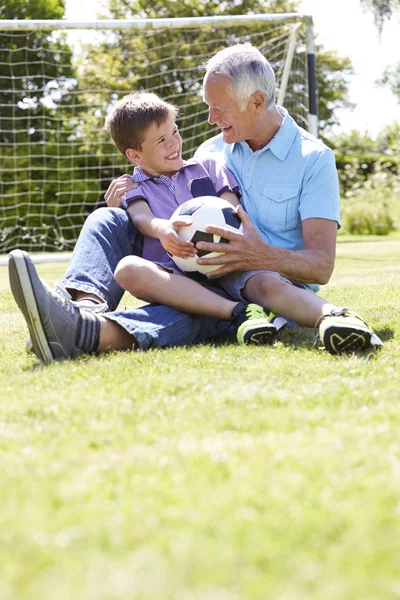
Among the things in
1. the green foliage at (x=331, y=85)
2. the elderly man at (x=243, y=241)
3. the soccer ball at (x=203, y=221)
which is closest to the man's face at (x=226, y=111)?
the elderly man at (x=243, y=241)

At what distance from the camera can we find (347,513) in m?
1.28

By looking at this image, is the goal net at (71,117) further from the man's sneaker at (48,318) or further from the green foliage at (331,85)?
the man's sneaker at (48,318)

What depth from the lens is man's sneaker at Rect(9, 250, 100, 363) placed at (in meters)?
2.57

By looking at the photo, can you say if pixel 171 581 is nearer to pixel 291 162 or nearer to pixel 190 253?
pixel 190 253

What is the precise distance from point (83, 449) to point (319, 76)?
76.2ft

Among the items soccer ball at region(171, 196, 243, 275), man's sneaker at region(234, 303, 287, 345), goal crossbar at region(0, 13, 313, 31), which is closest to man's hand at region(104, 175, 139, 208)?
soccer ball at region(171, 196, 243, 275)

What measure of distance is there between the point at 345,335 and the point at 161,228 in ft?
2.96

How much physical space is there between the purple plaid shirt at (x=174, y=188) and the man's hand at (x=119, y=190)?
3cm

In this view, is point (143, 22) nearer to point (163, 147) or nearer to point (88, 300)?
point (163, 147)

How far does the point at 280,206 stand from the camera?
3379mm

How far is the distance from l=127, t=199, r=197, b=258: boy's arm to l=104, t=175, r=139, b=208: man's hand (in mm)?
109

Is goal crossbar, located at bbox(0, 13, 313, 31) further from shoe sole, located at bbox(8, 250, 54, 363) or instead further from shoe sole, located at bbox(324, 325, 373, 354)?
A: shoe sole, located at bbox(324, 325, 373, 354)

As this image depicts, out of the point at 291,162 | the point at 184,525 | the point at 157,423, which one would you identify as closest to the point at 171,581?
the point at 184,525

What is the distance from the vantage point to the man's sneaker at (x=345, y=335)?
8.68 feet
